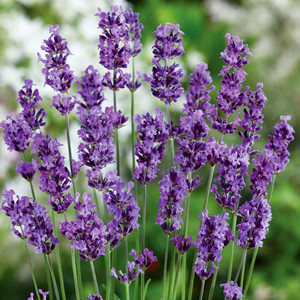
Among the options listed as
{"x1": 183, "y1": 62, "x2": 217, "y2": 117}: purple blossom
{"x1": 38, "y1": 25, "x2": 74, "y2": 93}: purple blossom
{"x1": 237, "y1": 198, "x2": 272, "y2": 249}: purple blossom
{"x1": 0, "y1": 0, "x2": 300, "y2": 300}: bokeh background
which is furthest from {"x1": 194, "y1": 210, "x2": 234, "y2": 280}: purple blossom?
{"x1": 0, "y1": 0, "x2": 300, "y2": 300}: bokeh background

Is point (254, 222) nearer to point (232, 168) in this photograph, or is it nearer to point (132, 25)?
point (232, 168)

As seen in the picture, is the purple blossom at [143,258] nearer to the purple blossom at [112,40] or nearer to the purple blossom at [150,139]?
the purple blossom at [150,139]

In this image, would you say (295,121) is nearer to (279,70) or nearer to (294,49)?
(279,70)

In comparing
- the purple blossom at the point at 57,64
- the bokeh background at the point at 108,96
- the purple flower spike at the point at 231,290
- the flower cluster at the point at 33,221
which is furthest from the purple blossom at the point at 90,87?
the bokeh background at the point at 108,96

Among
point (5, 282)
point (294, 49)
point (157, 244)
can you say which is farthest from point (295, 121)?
point (5, 282)

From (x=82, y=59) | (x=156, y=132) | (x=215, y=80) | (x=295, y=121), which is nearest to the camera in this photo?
(x=156, y=132)
